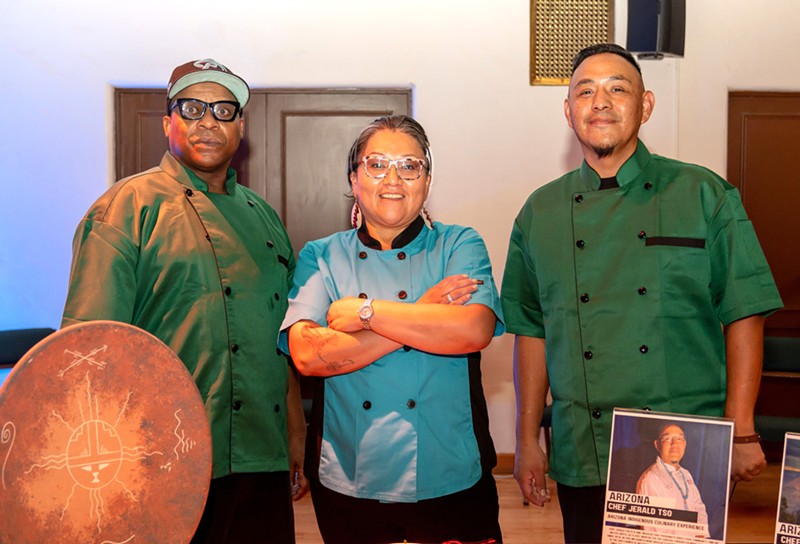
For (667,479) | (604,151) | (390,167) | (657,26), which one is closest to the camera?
(667,479)

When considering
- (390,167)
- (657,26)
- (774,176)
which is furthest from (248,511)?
(774,176)

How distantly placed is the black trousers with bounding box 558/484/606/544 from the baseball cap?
1.37 metres

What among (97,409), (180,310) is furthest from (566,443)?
(97,409)

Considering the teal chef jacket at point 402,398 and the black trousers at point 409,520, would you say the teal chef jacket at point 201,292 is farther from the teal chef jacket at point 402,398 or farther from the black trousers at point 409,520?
the black trousers at point 409,520

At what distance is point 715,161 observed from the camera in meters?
5.17

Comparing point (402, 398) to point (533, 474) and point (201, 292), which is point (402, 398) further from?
point (201, 292)

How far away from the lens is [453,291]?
6.08 ft

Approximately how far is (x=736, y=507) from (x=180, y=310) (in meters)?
3.43

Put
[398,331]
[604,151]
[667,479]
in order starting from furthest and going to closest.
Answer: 1. [604,151]
2. [398,331]
3. [667,479]

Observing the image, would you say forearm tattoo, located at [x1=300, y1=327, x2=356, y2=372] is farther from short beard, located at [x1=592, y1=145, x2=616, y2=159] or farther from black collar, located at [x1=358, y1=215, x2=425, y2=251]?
short beard, located at [x1=592, y1=145, x2=616, y2=159]

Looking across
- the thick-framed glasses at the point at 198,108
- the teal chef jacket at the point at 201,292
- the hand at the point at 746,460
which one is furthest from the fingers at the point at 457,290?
the thick-framed glasses at the point at 198,108

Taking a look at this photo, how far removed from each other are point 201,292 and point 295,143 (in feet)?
10.5

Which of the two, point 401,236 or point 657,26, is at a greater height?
point 657,26

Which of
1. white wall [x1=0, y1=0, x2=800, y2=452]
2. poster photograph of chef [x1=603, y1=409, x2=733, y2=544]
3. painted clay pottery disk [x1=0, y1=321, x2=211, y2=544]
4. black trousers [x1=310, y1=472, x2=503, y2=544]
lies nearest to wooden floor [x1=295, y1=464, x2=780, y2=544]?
white wall [x1=0, y1=0, x2=800, y2=452]
